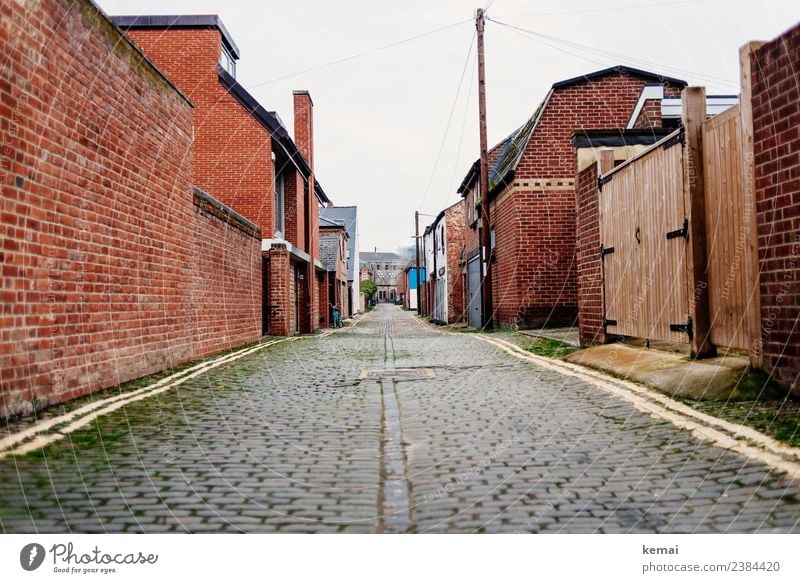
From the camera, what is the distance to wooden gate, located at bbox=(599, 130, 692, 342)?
21.0 feet

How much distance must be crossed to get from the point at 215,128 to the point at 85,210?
11.6m

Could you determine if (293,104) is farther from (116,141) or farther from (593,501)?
(593,501)

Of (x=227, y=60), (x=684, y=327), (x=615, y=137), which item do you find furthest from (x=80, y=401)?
(x=227, y=60)

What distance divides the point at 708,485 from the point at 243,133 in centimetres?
1583

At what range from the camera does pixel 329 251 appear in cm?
3391

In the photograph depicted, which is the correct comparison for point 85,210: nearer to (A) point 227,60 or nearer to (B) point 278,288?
(B) point 278,288

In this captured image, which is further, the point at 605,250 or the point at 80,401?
the point at 605,250

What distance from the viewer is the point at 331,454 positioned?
3713mm

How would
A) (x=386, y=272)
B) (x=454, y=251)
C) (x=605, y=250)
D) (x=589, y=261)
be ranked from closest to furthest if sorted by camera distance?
(x=605, y=250) < (x=589, y=261) < (x=454, y=251) < (x=386, y=272)

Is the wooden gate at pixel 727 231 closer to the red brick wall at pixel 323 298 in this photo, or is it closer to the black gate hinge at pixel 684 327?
the black gate hinge at pixel 684 327

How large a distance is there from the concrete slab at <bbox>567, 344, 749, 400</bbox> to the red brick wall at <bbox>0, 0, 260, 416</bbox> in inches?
218

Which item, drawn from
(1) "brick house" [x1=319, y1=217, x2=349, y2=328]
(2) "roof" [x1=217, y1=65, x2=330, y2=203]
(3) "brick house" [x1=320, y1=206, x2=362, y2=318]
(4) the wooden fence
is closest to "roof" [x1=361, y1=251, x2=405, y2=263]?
(3) "brick house" [x1=320, y1=206, x2=362, y2=318]

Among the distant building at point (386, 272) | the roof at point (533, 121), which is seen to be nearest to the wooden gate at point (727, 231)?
the roof at point (533, 121)
